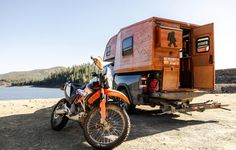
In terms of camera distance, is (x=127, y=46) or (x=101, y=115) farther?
(x=127, y=46)

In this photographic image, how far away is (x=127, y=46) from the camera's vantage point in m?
8.69

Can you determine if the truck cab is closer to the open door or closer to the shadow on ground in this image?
the open door

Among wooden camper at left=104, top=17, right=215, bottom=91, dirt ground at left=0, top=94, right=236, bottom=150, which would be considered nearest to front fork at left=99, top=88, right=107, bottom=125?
dirt ground at left=0, top=94, right=236, bottom=150

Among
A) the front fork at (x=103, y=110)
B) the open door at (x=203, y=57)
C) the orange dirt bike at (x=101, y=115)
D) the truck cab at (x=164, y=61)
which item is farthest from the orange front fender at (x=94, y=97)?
the open door at (x=203, y=57)

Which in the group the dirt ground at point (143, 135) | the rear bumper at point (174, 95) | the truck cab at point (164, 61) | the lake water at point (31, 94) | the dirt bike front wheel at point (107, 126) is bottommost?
the lake water at point (31, 94)

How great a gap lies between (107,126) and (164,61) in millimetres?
3409

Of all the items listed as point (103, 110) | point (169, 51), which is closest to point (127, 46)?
point (169, 51)

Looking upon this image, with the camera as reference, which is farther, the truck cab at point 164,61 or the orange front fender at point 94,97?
the truck cab at point 164,61

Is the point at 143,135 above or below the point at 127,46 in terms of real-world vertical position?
below

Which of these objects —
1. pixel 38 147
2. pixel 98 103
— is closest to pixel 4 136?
pixel 38 147

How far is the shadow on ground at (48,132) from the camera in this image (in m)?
4.77

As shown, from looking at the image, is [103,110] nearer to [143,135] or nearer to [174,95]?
[143,135]

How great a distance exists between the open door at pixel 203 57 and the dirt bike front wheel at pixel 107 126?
437 cm

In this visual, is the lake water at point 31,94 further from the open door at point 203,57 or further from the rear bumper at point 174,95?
the open door at point 203,57
